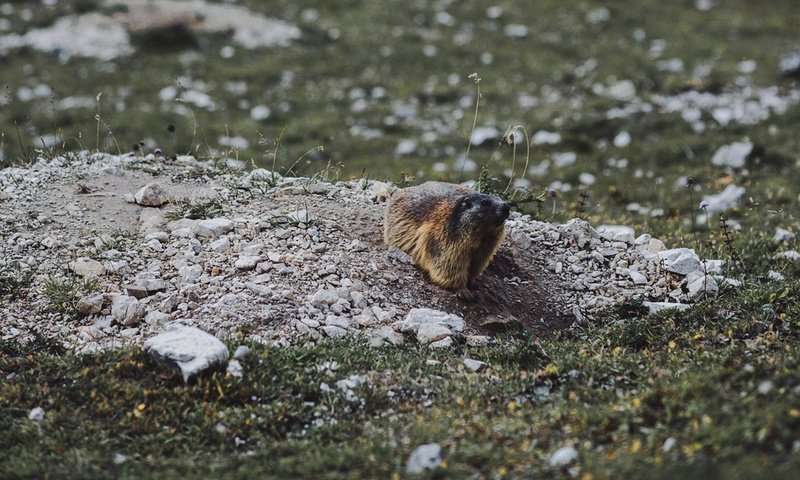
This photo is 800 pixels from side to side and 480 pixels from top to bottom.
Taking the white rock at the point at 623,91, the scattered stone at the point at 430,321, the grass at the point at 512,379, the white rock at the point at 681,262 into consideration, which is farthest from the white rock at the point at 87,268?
the white rock at the point at 623,91

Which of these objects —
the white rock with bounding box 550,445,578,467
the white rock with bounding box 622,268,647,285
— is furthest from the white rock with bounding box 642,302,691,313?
the white rock with bounding box 550,445,578,467

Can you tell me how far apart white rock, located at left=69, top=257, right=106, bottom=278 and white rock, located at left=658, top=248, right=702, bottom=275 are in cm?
545

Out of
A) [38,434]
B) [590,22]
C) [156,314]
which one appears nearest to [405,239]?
[156,314]

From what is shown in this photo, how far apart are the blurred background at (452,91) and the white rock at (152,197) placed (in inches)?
75.3

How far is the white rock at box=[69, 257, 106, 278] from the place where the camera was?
7.44 metres

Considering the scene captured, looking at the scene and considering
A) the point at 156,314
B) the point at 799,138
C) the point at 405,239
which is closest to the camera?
the point at 156,314

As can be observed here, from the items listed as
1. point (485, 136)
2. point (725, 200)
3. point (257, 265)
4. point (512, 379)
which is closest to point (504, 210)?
point (512, 379)

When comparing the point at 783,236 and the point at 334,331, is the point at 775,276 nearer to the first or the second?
the point at 783,236

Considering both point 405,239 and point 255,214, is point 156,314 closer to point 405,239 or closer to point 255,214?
point 255,214

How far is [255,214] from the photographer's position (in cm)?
823

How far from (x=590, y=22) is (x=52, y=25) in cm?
1385

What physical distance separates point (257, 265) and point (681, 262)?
13.6ft

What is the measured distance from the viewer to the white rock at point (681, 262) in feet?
26.4

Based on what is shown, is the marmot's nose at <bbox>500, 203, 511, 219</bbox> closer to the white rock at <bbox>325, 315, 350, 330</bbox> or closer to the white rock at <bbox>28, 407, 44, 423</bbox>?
the white rock at <bbox>325, 315, 350, 330</bbox>
